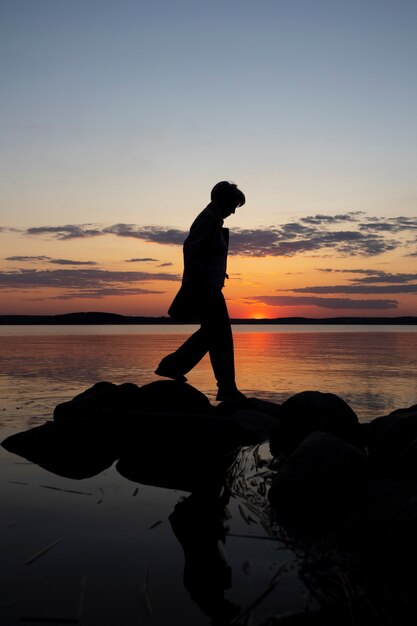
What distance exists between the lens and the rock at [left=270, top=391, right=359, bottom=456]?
514 centimetres

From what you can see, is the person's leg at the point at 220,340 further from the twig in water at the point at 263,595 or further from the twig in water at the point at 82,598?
the twig in water at the point at 82,598

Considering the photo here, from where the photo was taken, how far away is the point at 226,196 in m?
6.64

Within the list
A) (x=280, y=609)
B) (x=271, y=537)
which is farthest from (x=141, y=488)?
(x=280, y=609)

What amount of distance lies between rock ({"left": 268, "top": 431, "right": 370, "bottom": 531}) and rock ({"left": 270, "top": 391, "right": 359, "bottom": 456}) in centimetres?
139

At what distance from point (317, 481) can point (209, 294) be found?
11.3 ft

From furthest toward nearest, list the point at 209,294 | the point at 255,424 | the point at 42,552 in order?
the point at 209,294
the point at 255,424
the point at 42,552

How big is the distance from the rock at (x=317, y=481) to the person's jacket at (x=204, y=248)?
3.12m

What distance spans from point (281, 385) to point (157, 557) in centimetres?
792

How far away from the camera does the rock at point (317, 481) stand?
3.37 meters

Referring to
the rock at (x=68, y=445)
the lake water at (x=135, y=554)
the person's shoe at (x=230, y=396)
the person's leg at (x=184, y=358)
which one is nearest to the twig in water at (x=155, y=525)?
the lake water at (x=135, y=554)

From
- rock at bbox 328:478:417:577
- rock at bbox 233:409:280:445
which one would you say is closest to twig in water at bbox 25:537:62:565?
rock at bbox 328:478:417:577

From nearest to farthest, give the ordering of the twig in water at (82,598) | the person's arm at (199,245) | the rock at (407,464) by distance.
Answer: the twig in water at (82,598)
the rock at (407,464)
the person's arm at (199,245)

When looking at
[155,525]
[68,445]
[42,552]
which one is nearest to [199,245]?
[68,445]

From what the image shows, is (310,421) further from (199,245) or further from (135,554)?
(135,554)
